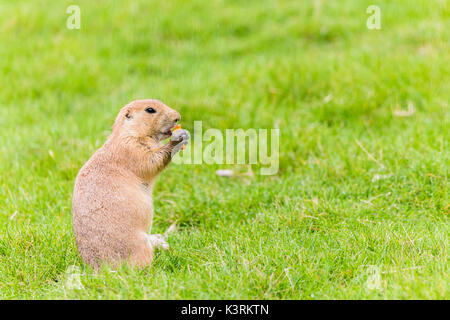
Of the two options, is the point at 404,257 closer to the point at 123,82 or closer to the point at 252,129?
the point at 252,129

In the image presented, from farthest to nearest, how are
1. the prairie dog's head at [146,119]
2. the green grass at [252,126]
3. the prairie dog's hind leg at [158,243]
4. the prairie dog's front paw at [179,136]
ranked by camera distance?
the prairie dog's head at [146,119]
the prairie dog's front paw at [179,136]
the prairie dog's hind leg at [158,243]
the green grass at [252,126]

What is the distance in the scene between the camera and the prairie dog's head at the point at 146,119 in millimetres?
4148

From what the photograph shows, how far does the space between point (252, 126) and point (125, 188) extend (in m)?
2.60

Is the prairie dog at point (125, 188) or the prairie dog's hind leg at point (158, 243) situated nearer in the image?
the prairie dog at point (125, 188)

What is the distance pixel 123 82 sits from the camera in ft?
24.3

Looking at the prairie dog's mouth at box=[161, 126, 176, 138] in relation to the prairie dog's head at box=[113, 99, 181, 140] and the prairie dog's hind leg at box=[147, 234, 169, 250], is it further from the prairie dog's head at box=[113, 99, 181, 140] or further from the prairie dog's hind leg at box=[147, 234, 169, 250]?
the prairie dog's hind leg at box=[147, 234, 169, 250]

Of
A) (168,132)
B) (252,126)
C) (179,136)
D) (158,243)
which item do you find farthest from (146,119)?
(252,126)

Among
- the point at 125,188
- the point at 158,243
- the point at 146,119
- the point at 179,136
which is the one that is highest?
the point at 146,119

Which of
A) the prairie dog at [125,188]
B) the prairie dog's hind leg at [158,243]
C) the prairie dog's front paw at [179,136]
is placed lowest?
the prairie dog's hind leg at [158,243]

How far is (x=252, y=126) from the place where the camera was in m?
6.14

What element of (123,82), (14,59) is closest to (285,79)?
(123,82)

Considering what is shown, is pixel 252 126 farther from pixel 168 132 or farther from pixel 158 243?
pixel 158 243

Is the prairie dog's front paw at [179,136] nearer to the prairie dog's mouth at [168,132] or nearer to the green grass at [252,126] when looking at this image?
the prairie dog's mouth at [168,132]

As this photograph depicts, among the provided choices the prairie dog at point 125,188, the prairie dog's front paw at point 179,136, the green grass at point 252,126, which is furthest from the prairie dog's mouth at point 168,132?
the green grass at point 252,126
